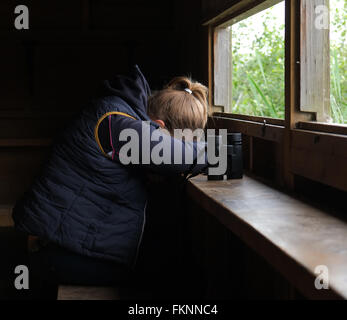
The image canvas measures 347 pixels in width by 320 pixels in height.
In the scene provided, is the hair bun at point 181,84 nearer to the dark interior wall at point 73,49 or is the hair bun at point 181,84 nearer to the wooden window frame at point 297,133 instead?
the wooden window frame at point 297,133

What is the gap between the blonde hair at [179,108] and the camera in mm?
2076

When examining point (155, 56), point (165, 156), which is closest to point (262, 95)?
point (165, 156)

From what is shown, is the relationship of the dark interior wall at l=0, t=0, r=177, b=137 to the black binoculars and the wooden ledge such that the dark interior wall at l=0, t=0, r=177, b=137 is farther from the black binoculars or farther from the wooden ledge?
the wooden ledge

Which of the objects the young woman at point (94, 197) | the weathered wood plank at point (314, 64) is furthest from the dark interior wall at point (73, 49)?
the weathered wood plank at point (314, 64)

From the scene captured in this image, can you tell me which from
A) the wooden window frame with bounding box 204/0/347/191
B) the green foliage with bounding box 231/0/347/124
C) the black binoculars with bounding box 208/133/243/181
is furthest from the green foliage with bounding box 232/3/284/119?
the black binoculars with bounding box 208/133/243/181

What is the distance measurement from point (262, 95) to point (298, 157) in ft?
2.35

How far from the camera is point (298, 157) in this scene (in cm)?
185

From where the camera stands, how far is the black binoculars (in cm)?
214

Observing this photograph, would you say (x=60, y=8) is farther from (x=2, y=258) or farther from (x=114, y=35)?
(x=2, y=258)

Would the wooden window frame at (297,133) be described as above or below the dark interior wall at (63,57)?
below

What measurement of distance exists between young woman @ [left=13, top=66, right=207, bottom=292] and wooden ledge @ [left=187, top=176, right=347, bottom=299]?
28cm

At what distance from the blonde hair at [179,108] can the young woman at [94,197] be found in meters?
0.08

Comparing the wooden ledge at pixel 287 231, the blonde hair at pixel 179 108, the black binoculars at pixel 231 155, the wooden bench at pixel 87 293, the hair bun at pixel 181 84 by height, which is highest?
the hair bun at pixel 181 84
